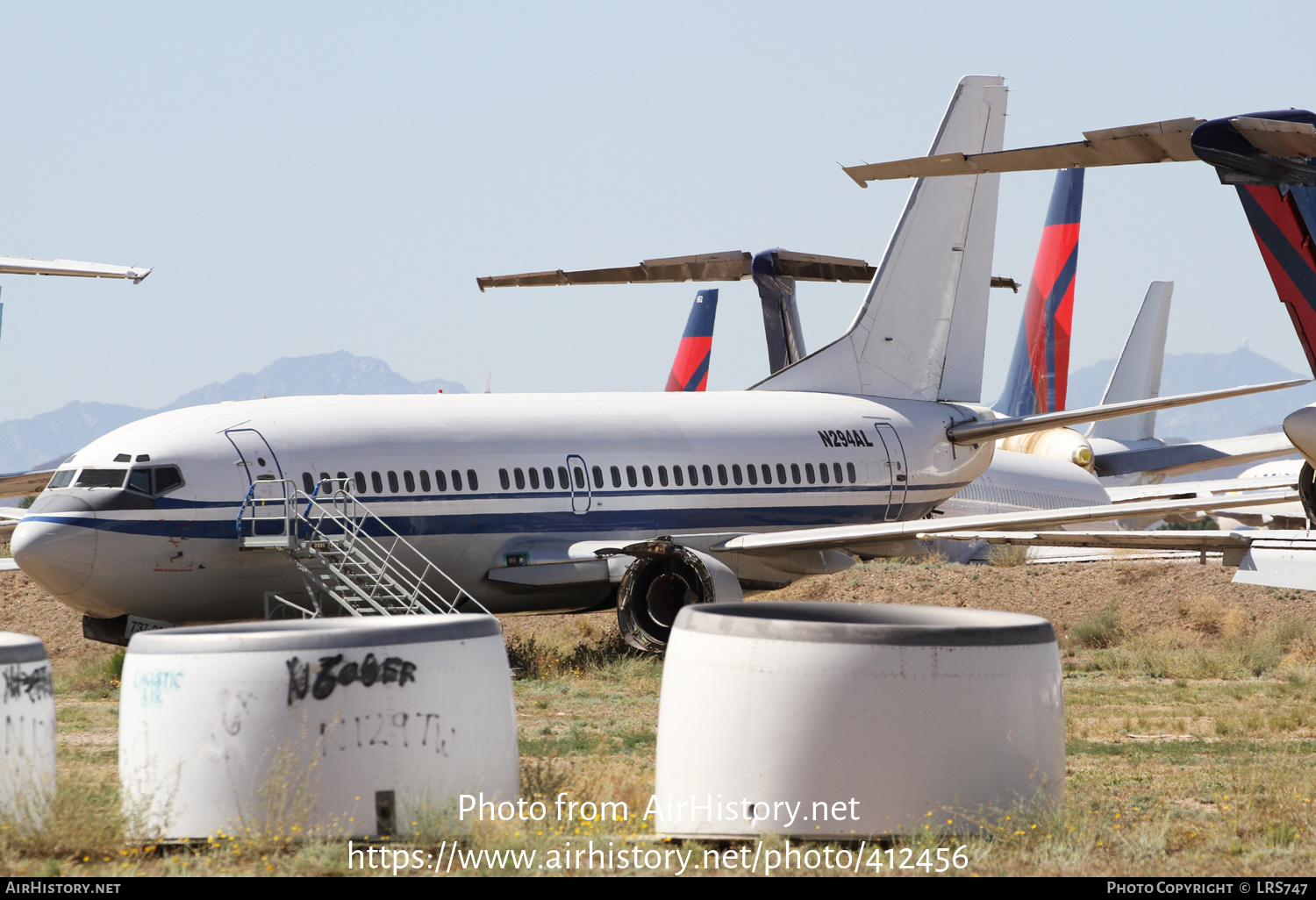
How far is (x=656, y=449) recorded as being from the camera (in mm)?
23766

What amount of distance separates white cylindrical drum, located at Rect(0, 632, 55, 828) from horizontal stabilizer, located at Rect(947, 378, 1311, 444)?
1873 centimetres

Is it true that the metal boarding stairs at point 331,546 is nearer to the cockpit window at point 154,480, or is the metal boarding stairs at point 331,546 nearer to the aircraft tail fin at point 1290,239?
the cockpit window at point 154,480

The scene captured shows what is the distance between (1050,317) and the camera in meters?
45.2

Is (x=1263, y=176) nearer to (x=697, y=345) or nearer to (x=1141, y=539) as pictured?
(x=1141, y=539)

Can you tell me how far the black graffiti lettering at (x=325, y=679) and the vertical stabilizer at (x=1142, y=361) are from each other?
1658 inches

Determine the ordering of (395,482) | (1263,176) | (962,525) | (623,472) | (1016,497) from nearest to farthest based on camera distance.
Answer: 1. (1263,176)
2. (962,525)
3. (395,482)
4. (623,472)
5. (1016,497)

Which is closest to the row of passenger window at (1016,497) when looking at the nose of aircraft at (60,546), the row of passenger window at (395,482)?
the row of passenger window at (395,482)

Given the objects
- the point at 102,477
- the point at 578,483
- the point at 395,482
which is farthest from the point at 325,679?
the point at 578,483

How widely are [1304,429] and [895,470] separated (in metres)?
14.8

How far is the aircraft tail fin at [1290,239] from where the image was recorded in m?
13.0

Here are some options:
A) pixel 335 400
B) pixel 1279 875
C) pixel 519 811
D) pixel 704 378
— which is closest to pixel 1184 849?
pixel 1279 875

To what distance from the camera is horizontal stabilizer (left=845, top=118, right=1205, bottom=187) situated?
12602 mm

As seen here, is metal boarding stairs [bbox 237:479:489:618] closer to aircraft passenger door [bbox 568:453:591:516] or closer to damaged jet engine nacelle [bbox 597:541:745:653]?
damaged jet engine nacelle [bbox 597:541:745:653]

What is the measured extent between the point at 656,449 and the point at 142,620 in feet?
27.2
